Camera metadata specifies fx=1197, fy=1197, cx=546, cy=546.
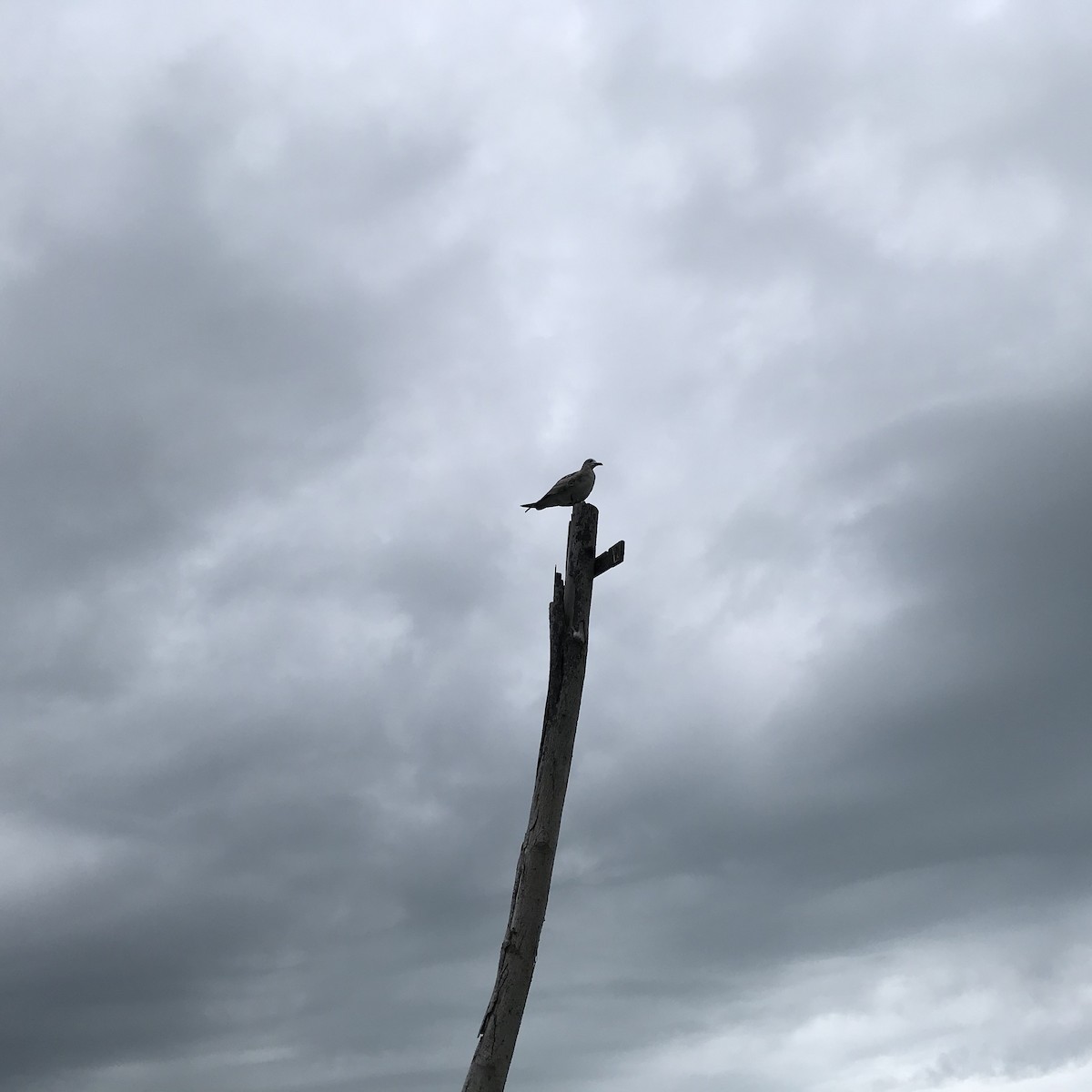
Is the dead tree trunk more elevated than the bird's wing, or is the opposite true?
the bird's wing

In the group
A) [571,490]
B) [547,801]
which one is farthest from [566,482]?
[547,801]

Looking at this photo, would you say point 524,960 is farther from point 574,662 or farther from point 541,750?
point 574,662

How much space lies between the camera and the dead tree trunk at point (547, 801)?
1196 centimetres

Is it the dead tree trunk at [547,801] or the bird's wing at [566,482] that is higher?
the bird's wing at [566,482]

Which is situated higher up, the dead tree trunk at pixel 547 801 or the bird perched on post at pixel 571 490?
the bird perched on post at pixel 571 490

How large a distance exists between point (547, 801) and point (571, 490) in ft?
13.7

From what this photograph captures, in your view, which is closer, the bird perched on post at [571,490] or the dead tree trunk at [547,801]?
the dead tree trunk at [547,801]

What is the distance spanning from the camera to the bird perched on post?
15.0 meters

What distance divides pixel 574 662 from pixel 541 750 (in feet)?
3.43

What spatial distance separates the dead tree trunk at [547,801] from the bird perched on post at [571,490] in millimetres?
976

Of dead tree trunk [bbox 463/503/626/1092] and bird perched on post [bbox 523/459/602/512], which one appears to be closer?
dead tree trunk [bbox 463/503/626/1092]

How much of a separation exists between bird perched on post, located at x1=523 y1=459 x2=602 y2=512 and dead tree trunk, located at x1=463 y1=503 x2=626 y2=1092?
3.20 ft

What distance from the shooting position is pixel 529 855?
1246cm

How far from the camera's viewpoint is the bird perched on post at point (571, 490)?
1498cm
